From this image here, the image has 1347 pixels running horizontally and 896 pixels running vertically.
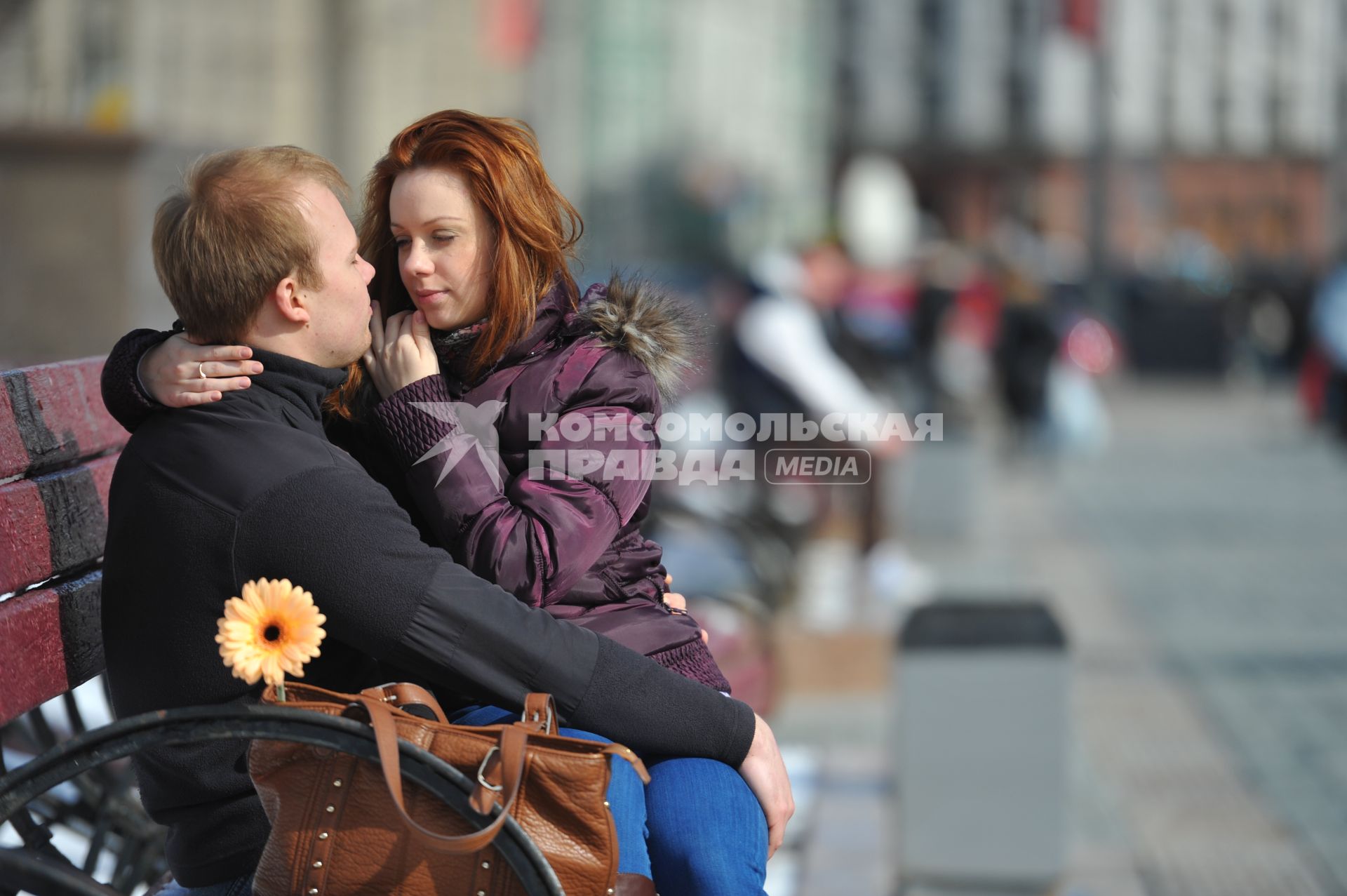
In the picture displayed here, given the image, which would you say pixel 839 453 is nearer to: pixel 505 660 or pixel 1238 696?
pixel 1238 696

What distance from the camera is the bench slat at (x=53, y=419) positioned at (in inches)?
89.3

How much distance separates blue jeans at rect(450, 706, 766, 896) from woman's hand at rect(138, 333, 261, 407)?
0.55 metres

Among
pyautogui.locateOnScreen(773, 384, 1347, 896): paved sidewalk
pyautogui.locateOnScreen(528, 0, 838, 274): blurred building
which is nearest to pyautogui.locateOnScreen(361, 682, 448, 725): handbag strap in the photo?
pyautogui.locateOnScreen(773, 384, 1347, 896): paved sidewalk

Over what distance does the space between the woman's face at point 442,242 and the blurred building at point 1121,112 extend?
241ft

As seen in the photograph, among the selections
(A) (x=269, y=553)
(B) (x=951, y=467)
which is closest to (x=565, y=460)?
(A) (x=269, y=553)

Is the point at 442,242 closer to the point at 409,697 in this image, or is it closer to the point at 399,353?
the point at 399,353

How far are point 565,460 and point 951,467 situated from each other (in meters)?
8.83

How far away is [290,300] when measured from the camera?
2.16 meters

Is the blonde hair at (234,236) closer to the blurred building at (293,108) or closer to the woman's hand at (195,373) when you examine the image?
the woman's hand at (195,373)

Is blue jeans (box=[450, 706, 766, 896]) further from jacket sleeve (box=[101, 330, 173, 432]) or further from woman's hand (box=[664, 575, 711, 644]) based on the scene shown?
jacket sleeve (box=[101, 330, 173, 432])

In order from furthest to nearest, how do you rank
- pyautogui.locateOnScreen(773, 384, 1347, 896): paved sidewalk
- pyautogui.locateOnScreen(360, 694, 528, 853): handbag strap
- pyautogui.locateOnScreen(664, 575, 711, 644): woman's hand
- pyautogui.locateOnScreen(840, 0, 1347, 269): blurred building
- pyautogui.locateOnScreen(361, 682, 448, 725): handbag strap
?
pyautogui.locateOnScreen(840, 0, 1347, 269): blurred building → pyautogui.locateOnScreen(773, 384, 1347, 896): paved sidewalk → pyautogui.locateOnScreen(664, 575, 711, 644): woman's hand → pyautogui.locateOnScreen(361, 682, 448, 725): handbag strap → pyautogui.locateOnScreen(360, 694, 528, 853): handbag strap

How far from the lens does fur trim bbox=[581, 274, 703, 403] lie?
8.03ft

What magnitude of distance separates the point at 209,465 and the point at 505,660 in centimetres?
46

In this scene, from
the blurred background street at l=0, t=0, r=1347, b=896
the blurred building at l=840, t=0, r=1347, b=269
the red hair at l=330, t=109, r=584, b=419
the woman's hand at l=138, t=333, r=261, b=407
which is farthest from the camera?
the blurred building at l=840, t=0, r=1347, b=269
